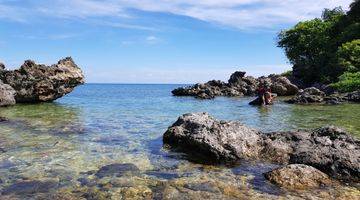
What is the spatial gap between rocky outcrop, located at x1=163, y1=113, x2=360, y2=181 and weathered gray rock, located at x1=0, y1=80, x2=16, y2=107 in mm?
24193

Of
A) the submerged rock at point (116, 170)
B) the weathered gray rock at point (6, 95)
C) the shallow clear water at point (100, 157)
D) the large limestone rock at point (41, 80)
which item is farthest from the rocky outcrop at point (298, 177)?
the large limestone rock at point (41, 80)

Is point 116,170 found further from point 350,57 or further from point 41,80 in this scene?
point 350,57

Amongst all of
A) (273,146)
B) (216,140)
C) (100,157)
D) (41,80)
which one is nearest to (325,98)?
(41,80)

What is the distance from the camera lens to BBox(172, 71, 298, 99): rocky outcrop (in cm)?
6278

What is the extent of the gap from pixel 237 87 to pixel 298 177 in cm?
5882

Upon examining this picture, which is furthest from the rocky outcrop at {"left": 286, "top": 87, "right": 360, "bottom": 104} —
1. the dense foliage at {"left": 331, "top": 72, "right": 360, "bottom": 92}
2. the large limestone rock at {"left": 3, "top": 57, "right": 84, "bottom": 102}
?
the large limestone rock at {"left": 3, "top": 57, "right": 84, "bottom": 102}

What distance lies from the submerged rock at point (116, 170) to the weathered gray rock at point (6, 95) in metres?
25.8

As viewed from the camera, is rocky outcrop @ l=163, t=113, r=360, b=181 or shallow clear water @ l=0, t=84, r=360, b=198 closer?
shallow clear water @ l=0, t=84, r=360, b=198

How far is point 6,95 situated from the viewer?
36500 millimetres

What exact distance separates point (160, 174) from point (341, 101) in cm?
3405

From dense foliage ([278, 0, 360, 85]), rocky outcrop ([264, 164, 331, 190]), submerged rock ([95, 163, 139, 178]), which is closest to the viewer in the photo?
rocky outcrop ([264, 164, 331, 190])

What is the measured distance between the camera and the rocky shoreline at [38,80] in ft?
130

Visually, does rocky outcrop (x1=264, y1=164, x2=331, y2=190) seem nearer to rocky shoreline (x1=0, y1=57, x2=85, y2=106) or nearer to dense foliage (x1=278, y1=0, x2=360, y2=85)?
rocky shoreline (x1=0, y1=57, x2=85, y2=106)

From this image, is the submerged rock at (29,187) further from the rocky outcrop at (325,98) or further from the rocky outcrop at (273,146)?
the rocky outcrop at (325,98)
